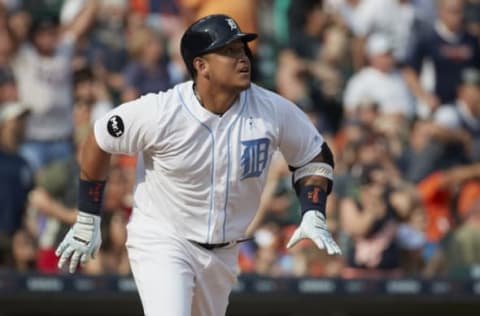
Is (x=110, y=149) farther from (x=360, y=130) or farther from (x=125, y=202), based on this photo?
(x=360, y=130)

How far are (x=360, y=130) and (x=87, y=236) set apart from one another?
447cm

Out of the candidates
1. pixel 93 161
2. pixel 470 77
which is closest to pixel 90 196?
pixel 93 161

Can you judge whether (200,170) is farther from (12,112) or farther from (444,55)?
(444,55)

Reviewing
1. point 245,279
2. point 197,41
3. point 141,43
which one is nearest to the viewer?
point 197,41

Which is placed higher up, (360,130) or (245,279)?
(360,130)

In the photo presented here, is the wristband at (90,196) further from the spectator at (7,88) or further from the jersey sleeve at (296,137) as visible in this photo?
the spectator at (7,88)

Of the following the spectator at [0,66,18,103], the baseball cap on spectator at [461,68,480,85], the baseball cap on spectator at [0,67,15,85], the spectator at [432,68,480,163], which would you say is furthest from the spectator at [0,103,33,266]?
the baseball cap on spectator at [461,68,480,85]

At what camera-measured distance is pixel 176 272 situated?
5098 millimetres

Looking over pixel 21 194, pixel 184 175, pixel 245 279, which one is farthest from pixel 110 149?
pixel 21 194

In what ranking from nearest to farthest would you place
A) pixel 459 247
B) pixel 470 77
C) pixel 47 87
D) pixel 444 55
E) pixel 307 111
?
pixel 459 247, pixel 47 87, pixel 307 111, pixel 470 77, pixel 444 55

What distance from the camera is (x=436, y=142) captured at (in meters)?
9.91

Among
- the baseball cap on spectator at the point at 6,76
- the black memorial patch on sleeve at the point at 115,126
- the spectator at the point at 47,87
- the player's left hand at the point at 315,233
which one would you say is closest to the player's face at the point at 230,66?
the black memorial patch on sleeve at the point at 115,126

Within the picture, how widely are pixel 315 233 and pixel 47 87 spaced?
489cm

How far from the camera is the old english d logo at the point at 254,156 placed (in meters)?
5.19
